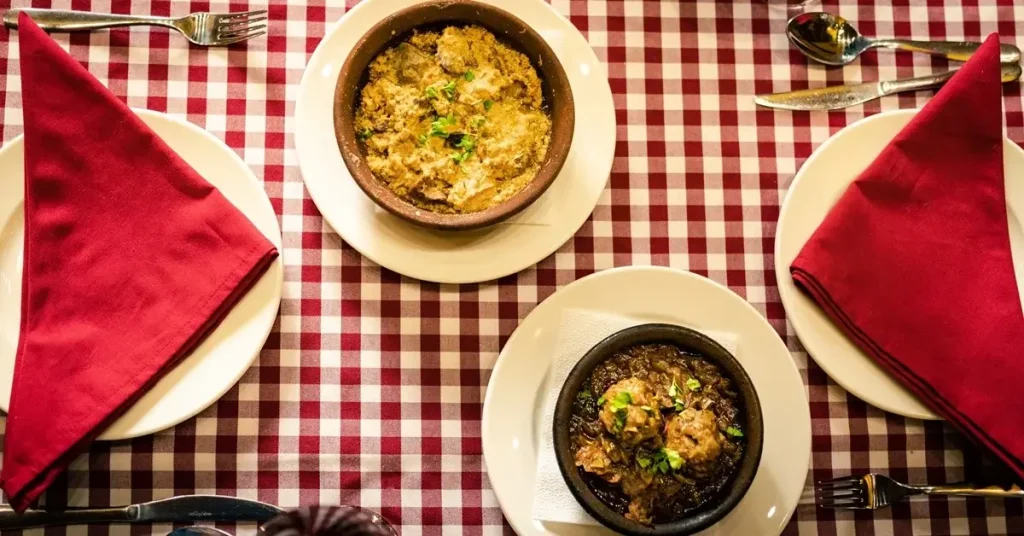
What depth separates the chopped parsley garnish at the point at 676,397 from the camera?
73.2 inches

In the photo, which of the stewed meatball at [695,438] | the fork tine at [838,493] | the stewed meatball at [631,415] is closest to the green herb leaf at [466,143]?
the stewed meatball at [631,415]

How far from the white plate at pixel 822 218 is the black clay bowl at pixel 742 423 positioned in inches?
12.6

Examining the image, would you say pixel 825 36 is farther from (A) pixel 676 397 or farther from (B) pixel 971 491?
(B) pixel 971 491

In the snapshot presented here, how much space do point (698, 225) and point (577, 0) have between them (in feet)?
2.14

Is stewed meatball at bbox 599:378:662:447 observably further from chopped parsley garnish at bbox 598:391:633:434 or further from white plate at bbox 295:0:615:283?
white plate at bbox 295:0:615:283

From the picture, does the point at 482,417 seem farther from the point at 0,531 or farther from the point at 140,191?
the point at 0,531

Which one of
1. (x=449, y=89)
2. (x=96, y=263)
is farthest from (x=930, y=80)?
(x=96, y=263)

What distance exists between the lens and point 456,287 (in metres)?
2.16

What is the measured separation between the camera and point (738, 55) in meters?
2.24

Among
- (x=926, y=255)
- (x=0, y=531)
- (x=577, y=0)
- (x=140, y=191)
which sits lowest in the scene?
(x=0, y=531)

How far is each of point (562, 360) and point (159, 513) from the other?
39.5 inches

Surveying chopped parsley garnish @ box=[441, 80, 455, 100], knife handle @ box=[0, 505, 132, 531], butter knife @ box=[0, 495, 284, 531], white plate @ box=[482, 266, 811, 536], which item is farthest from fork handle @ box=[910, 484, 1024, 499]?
knife handle @ box=[0, 505, 132, 531]

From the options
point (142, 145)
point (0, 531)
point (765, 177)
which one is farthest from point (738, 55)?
point (0, 531)

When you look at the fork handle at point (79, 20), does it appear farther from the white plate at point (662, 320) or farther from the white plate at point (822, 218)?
the white plate at point (822, 218)
